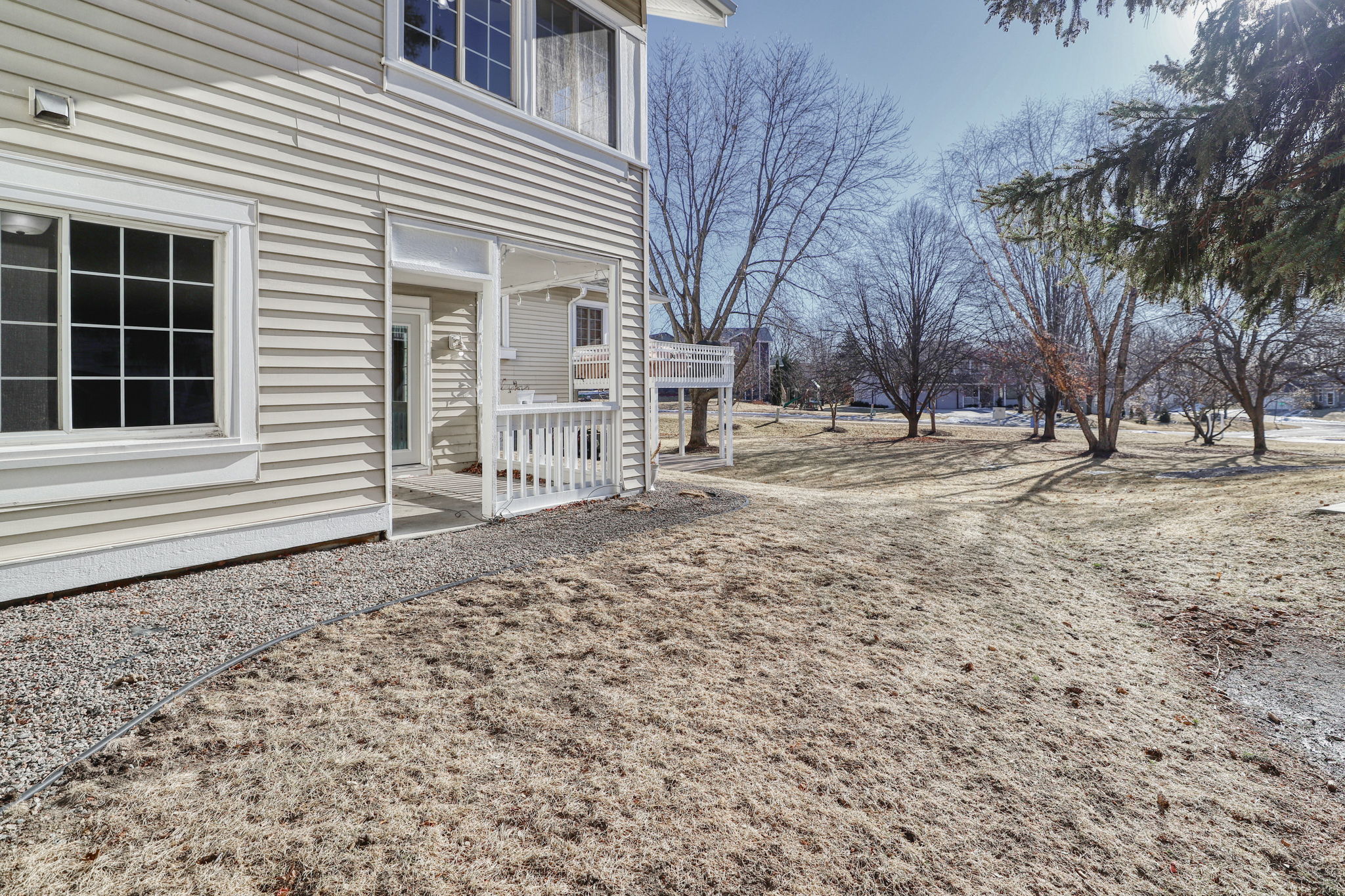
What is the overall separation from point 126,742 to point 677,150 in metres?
22.2

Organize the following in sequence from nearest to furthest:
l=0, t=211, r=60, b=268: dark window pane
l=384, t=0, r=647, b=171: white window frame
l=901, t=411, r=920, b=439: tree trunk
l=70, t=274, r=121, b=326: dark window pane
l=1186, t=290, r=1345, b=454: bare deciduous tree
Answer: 1. l=0, t=211, r=60, b=268: dark window pane
2. l=70, t=274, r=121, b=326: dark window pane
3. l=384, t=0, r=647, b=171: white window frame
4. l=1186, t=290, r=1345, b=454: bare deciduous tree
5. l=901, t=411, r=920, b=439: tree trunk

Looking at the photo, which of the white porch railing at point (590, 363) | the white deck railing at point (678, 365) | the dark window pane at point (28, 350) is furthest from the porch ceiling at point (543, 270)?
the white porch railing at point (590, 363)

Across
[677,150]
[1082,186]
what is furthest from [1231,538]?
[677,150]

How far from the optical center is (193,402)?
4.23 metres

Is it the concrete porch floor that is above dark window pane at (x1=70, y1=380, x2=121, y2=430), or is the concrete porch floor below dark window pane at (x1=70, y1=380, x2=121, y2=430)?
below

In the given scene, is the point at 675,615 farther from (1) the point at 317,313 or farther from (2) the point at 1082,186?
(2) the point at 1082,186

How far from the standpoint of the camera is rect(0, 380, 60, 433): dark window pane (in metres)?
3.55

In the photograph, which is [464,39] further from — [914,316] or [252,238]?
[914,316]

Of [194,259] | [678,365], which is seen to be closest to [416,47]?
[194,259]

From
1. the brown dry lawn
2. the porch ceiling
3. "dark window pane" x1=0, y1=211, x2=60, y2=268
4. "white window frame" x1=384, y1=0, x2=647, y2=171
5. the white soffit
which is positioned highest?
the white soffit

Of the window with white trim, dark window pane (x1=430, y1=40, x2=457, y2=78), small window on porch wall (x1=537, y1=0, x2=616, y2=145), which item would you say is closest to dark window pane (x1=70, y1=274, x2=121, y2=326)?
the window with white trim

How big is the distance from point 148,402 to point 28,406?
538 millimetres

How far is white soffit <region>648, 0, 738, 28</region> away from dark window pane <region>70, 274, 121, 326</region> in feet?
21.6

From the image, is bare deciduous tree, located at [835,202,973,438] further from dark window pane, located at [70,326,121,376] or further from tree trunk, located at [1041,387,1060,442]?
dark window pane, located at [70,326,121,376]
